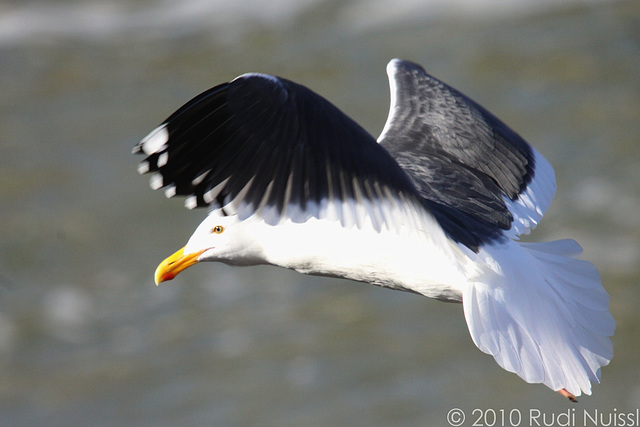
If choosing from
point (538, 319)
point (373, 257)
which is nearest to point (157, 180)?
point (373, 257)

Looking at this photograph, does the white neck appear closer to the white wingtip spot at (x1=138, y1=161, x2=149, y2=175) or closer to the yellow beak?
the yellow beak

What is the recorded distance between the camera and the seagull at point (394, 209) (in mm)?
3359

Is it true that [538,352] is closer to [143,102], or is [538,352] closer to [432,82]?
[432,82]

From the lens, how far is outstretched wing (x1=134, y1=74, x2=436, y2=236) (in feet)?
10.9

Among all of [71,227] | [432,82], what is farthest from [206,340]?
[432,82]

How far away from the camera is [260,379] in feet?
40.3

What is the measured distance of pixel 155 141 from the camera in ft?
10.8

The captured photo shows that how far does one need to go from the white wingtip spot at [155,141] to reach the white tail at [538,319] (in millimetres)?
1356

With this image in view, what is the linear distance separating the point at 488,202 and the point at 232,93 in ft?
4.95

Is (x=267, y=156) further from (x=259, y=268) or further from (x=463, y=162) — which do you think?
(x=259, y=268)

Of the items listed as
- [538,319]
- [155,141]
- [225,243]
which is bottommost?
[538,319]

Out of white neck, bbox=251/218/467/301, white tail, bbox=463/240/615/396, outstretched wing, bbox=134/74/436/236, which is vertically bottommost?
white tail, bbox=463/240/615/396

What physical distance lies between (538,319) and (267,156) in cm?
133

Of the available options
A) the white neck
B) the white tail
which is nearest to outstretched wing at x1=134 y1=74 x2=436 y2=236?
the white neck
